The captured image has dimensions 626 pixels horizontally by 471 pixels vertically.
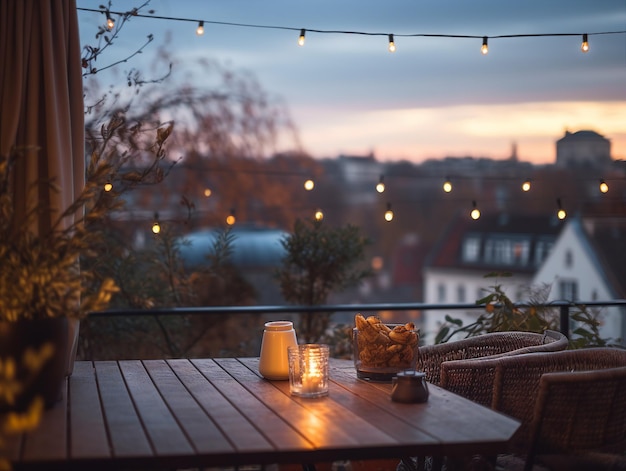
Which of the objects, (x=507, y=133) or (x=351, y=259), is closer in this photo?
(x=351, y=259)

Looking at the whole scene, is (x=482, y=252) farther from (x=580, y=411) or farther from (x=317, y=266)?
(x=580, y=411)

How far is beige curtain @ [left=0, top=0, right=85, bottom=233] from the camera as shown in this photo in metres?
2.84

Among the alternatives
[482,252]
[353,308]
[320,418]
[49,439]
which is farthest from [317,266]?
[482,252]

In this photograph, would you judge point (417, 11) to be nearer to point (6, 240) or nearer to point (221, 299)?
point (221, 299)

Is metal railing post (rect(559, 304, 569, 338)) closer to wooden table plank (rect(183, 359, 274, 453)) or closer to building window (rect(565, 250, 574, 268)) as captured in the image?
wooden table plank (rect(183, 359, 274, 453))

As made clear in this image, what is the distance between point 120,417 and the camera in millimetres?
2348

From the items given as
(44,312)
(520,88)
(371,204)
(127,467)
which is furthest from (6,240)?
(371,204)

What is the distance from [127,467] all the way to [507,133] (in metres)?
7.14

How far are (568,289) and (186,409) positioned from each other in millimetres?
9138

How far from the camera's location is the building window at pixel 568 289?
10.5 metres

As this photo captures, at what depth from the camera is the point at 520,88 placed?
8.11 meters

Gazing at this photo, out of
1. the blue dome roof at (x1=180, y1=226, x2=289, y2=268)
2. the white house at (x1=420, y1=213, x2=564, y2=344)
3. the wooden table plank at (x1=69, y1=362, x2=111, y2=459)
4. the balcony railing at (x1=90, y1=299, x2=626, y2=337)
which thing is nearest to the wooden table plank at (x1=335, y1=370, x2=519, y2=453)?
the wooden table plank at (x1=69, y1=362, x2=111, y2=459)

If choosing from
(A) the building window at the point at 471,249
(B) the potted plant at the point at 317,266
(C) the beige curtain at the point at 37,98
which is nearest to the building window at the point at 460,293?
(A) the building window at the point at 471,249

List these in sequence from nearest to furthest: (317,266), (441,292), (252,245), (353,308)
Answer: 1. (353,308)
2. (317,266)
3. (252,245)
4. (441,292)
